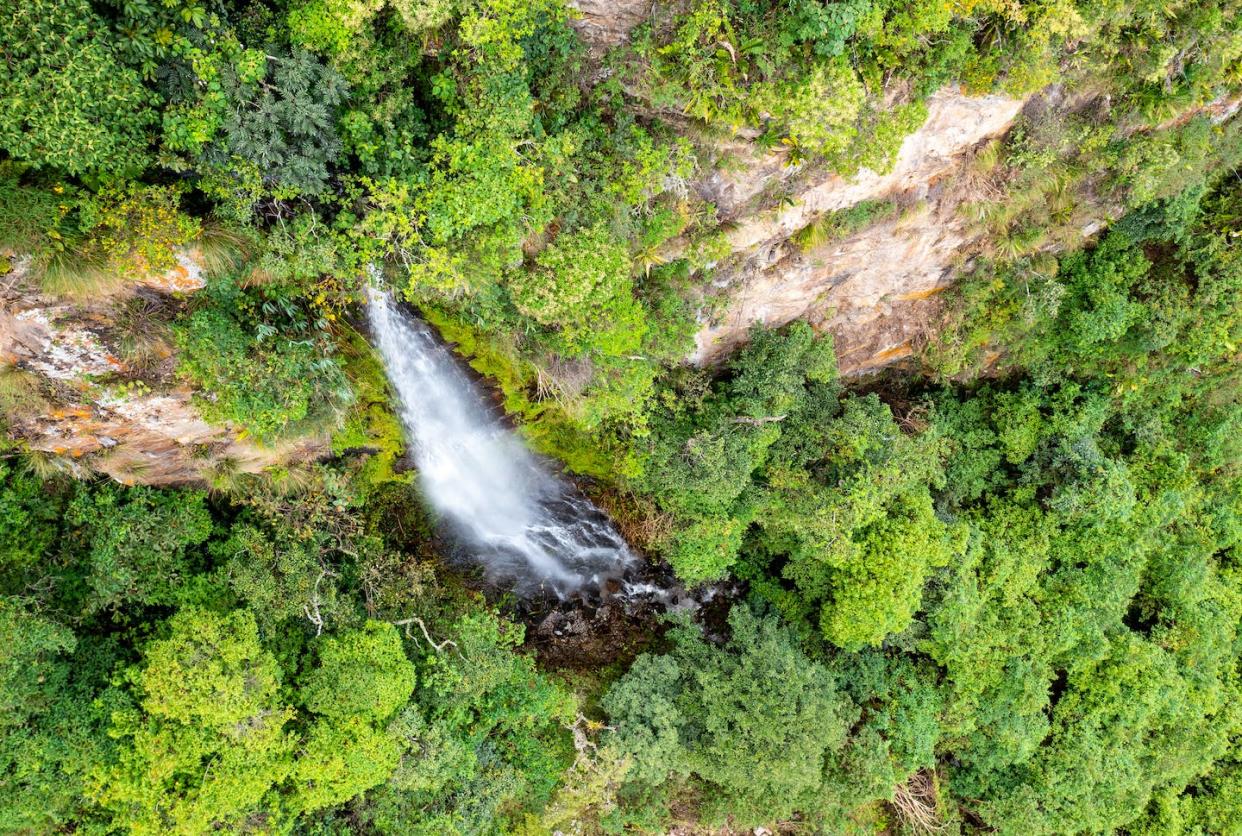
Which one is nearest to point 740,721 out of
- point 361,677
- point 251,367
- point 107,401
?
point 361,677

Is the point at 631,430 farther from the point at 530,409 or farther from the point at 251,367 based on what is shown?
the point at 251,367

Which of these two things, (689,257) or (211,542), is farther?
(211,542)

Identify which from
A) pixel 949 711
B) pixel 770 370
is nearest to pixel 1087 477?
pixel 949 711

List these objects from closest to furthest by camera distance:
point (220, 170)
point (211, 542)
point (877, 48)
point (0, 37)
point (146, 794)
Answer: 1. point (0, 37)
2. point (220, 170)
3. point (877, 48)
4. point (146, 794)
5. point (211, 542)

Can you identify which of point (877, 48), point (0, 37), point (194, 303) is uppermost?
point (877, 48)

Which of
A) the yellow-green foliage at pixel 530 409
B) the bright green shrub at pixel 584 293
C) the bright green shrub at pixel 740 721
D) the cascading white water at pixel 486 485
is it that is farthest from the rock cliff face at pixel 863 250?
the bright green shrub at pixel 740 721

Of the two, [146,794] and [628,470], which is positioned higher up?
[628,470]

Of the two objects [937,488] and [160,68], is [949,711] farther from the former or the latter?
[160,68]
